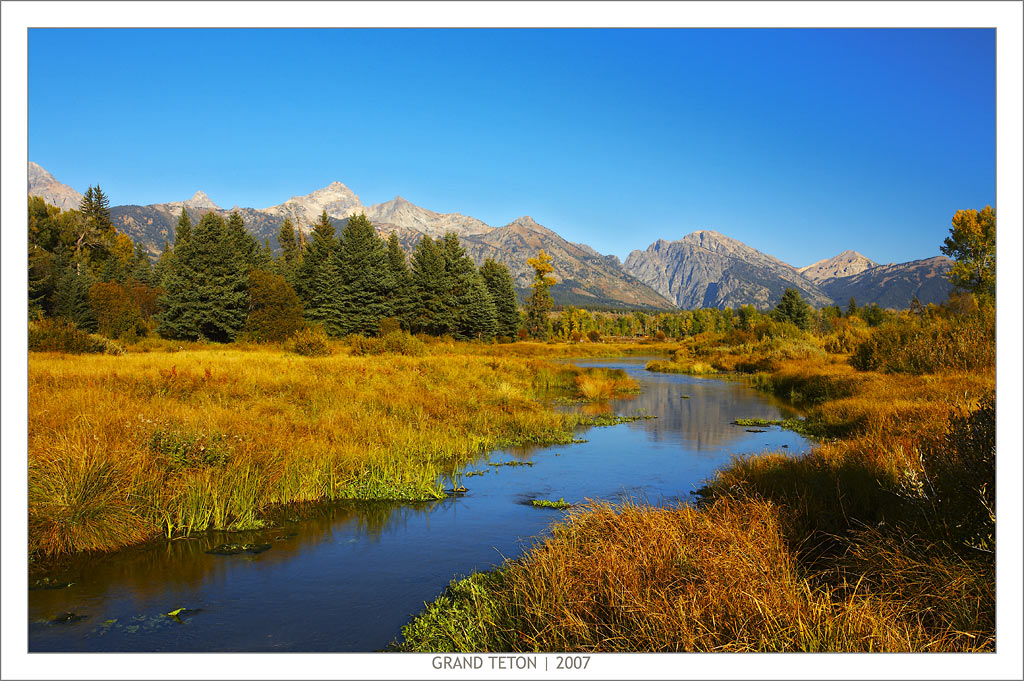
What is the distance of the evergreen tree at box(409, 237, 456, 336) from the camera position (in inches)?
2360

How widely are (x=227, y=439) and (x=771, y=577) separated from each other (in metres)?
9.15

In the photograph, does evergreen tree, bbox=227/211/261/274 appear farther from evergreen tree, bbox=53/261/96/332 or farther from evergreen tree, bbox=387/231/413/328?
evergreen tree, bbox=53/261/96/332

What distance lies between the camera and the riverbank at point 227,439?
801 cm

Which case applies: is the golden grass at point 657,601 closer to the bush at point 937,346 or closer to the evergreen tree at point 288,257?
the bush at point 937,346

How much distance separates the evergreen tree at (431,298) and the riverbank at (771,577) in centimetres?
5262

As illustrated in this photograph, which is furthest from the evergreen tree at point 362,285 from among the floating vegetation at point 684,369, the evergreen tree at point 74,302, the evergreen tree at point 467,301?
the floating vegetation at point 684,369

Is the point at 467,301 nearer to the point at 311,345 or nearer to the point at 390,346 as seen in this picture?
the point at 390,346

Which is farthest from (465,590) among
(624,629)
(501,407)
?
(501,407)

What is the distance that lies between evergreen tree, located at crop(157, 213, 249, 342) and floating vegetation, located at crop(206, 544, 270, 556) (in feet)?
130

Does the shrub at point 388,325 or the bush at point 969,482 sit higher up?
the shrub at point 388,325

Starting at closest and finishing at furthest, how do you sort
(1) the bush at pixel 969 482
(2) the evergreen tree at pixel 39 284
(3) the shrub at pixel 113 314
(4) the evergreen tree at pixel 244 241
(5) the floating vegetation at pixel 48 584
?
(1) the bush at pixel 969 482, (5) the floating vegetation at pixel 48 584, (2) the evergreen tree at pixel 39 284, (3) the shrub at pixel 113 314, (4) the evergreen tree at pixel 244 241

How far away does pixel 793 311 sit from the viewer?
74.4 meters

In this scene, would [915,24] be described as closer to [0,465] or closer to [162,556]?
[0,465]

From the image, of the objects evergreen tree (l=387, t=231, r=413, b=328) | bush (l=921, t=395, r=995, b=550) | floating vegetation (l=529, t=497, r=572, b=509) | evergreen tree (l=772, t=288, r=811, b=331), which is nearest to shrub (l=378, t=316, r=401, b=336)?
evergreen tree (l=387, t=231, r=413, b=328)
